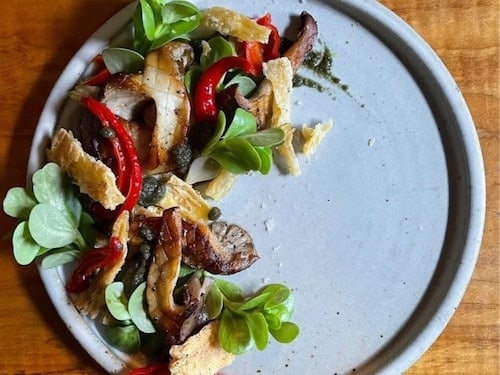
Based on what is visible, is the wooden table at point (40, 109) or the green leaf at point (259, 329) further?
the wooden table at point (40, 109)

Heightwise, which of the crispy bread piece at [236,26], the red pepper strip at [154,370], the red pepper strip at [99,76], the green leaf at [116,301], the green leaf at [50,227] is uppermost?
the crispy bread piece at [236,26]

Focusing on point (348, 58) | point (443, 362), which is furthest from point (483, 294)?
point (348, 58)

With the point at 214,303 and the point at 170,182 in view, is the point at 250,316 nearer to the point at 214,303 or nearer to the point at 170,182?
the point at 214,303

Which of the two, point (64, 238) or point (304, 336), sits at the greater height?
point (64, 238)

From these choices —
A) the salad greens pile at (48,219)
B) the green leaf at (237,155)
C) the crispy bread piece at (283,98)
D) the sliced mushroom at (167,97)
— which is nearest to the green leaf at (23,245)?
the salad greens pile at (48,219)

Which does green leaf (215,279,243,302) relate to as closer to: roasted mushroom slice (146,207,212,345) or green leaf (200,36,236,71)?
roasted mushroom slice (146,207,212,345)

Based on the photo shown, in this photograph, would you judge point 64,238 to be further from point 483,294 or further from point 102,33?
point 483,294

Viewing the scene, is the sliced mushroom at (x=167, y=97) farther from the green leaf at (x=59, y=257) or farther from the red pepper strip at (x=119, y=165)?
the green leaf at (x=59, y=257)

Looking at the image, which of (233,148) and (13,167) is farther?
(13,167)
